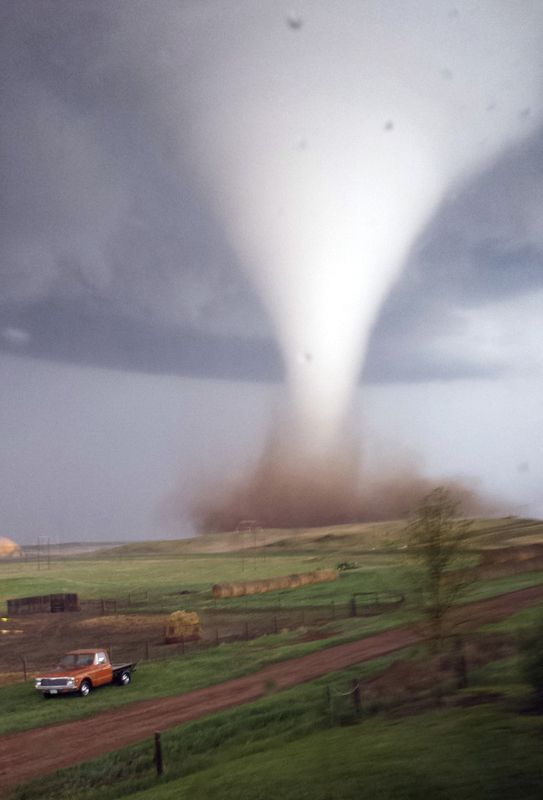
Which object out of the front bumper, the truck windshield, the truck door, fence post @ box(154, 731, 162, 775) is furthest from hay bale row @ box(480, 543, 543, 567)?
fence post @ box(154, 731, 162, 775)

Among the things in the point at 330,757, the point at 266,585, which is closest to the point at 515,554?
the point at 266,585

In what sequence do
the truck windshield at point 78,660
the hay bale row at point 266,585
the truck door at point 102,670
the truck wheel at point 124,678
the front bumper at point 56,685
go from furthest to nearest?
the hay bale row at point 266,585, the truck wheel at point 124,678, the truck windshield at point 78,660, the truck door at point 102,670, the front bumper at point 56,685

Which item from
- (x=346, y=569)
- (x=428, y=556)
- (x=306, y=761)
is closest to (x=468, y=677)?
(x=428, y=556)

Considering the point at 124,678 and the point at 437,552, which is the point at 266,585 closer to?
the point at 124,678

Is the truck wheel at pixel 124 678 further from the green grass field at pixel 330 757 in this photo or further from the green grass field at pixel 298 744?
the green grass field at pixel 330 757

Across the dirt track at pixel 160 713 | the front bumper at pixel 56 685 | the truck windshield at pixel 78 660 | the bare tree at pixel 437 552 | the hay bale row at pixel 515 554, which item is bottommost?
the dirt track at pixel 160 713

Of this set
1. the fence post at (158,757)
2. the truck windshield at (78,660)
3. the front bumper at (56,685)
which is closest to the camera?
the fence post at (158,757)

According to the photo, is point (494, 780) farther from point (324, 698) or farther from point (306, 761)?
point (324, 698)

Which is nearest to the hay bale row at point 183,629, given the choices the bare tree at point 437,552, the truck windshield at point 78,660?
the truck windshield at point 78,660

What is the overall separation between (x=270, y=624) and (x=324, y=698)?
94.3 ft

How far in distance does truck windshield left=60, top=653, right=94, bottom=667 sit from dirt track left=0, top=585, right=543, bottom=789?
4.78 meters

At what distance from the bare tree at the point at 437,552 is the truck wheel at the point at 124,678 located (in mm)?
17764

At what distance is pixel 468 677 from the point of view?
20031 millimetres

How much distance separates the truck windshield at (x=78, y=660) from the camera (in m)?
31.5
